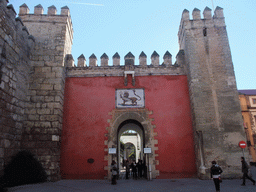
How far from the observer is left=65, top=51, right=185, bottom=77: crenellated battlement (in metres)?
8.53

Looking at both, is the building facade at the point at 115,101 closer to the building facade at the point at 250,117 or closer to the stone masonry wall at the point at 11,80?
the stone masonry wall at the point at 11,80

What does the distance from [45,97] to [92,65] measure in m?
2.47

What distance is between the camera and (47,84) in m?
7.61

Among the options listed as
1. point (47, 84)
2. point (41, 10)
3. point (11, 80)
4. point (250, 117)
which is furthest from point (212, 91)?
point (250, 117)

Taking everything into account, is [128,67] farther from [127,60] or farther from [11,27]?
[11,27]

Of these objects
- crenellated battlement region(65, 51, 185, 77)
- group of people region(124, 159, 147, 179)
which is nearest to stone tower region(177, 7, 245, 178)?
crenellated battlement region(65, 51, 185, 77)

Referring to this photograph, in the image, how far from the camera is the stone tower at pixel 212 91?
6.99 meters

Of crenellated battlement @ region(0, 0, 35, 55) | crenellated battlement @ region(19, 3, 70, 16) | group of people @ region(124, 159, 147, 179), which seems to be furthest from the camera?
→ crenellated battlement @ region(19, 3, 70, 16)

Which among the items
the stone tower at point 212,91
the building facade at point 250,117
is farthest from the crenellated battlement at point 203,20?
the building facade at point 250,117

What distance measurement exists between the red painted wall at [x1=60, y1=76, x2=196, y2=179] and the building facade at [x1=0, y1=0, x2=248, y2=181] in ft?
0.12

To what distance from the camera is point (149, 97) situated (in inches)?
323

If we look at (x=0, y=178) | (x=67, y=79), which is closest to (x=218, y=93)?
(x=67, y=79)

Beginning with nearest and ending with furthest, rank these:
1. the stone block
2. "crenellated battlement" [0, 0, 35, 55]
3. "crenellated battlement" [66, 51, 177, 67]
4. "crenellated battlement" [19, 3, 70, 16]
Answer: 1. "crenellated battlement" [0, 0, 35, 55]
2. the stone block
3. "crenellated battlement" [19, 3, 70, 16]
4. "crenellated battlement" [66, 51, 177, 67]

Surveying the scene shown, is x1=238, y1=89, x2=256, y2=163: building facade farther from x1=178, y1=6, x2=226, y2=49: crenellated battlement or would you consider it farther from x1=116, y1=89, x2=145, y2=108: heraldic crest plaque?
x1=116, y1=89, x2=145, y2=108: heraldic crest plaque
